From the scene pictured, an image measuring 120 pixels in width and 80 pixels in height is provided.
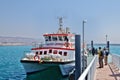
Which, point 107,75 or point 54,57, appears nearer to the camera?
point 107,75

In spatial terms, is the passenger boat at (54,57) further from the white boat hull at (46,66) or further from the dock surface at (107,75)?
the dock surface at (107,75)

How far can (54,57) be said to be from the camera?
1061 inches

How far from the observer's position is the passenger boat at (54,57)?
2662 cm

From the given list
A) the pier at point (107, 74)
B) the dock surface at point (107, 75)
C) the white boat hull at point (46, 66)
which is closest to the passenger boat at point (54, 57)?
the white boat hull at point (46, 66)

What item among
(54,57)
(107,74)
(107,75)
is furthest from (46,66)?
(107,75)

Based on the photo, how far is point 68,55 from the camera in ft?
92.0

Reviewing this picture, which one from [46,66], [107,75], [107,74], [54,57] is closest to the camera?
[107,75]

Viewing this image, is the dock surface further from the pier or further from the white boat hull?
the white boat hull

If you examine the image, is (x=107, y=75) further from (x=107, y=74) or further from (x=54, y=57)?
(x=54, y=57)

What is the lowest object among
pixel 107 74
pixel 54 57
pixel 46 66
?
pixel 46 66

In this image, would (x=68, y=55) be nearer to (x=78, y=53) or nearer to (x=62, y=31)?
(x=62, y=31)

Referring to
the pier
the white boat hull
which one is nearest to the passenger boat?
the white boat hull

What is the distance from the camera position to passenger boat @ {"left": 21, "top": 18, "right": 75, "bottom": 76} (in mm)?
26622

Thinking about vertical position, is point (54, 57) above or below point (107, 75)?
above
